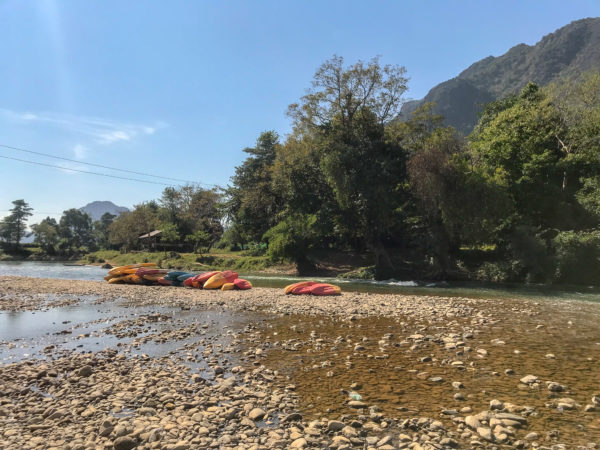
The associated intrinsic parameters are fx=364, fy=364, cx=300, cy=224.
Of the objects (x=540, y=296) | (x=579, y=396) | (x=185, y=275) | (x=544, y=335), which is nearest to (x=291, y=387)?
(x=579, y=396)

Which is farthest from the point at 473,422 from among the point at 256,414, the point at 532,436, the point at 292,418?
the point at 256,414

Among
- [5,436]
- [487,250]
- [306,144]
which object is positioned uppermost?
[306,144]

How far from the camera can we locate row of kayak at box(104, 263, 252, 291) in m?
26.1

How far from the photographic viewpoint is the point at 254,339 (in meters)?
11.1

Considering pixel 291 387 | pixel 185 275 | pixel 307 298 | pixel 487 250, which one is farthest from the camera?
pixel 487 250

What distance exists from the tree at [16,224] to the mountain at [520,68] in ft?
444

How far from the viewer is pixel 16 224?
98.3 meters

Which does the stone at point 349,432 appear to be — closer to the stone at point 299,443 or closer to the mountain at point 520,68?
the stone at point 299,443

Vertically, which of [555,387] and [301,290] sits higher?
[301,290]

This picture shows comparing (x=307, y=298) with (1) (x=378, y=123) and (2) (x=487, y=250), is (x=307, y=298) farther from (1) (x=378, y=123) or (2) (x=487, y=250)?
(1) (x=378, y=123)

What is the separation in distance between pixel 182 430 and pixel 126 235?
284 ft

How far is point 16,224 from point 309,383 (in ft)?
390

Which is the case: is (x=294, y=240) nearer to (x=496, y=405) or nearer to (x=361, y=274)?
(x=361, y=274)

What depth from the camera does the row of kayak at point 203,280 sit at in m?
22.4
